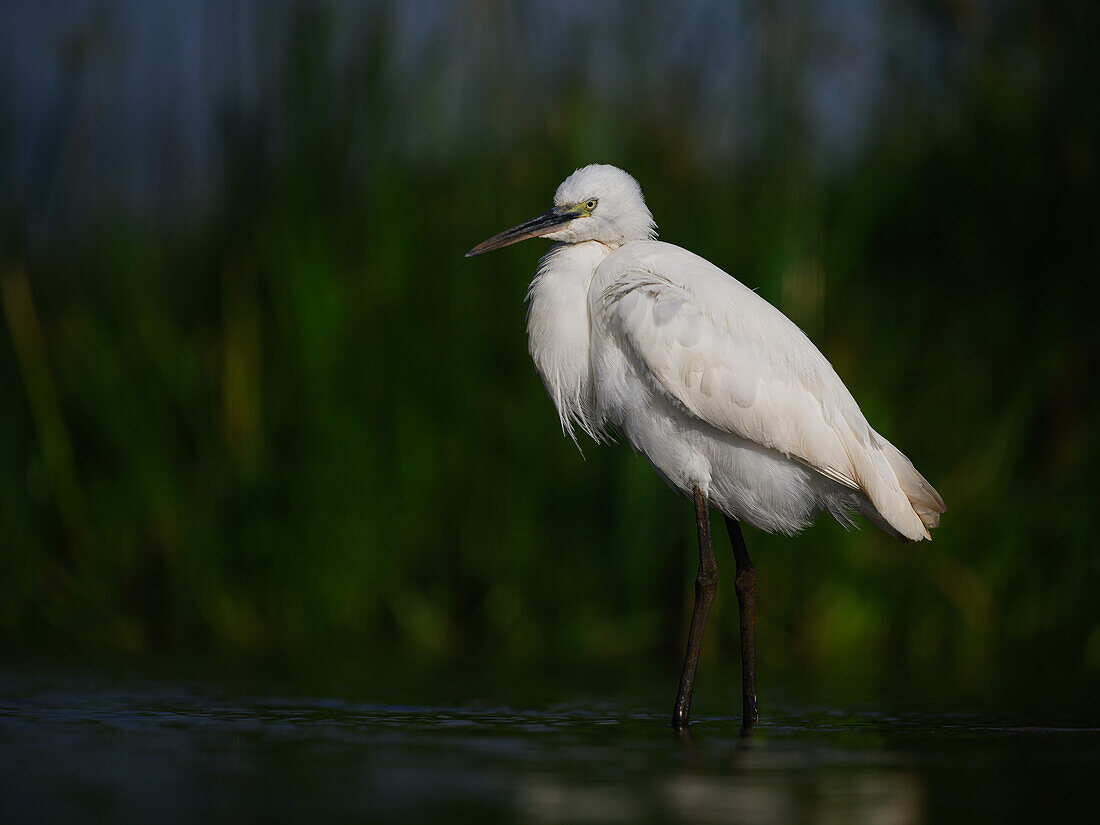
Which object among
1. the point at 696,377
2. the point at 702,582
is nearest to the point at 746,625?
the point at 702,582

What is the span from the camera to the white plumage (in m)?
3.94

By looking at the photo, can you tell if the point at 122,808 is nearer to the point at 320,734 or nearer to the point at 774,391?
the point at 320,734

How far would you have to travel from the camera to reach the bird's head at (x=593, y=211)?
4254 mm

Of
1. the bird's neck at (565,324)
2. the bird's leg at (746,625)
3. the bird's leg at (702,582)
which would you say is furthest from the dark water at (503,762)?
the bird's neck at (565,324)

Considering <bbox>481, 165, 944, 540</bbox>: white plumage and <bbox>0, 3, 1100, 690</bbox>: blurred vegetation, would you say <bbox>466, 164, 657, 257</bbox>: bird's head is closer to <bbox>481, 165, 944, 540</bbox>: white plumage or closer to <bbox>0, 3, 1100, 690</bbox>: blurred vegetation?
<bbox>481, 165, 944, 540</bbox>: white plumage

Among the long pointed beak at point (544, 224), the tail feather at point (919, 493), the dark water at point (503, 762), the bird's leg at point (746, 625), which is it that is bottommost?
the dark water at point (503, 762)

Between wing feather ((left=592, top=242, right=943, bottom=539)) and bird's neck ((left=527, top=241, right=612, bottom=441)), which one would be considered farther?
bird's neck ((left=527, top=241, right=612, bottom=441))

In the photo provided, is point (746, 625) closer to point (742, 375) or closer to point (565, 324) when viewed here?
point (742, 375)

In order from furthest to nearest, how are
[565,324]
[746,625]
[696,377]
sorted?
[565,324]
[746,625]
[696,377]

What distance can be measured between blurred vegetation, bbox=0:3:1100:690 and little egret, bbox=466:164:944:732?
1130mm

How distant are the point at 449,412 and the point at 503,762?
8.98 feet

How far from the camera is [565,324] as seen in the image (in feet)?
13.8

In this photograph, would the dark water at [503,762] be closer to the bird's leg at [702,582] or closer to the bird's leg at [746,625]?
the bird's leg at [746,625]

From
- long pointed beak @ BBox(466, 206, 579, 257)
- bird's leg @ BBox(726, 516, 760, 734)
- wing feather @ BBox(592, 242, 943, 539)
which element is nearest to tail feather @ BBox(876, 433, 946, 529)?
wing feather @ BBox(592, 242, 943, 539)
